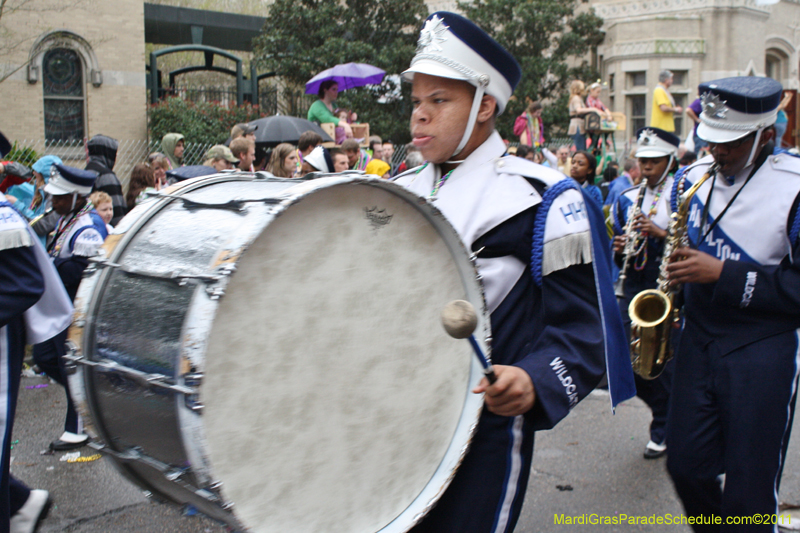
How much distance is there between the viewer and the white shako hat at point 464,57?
6.66 ft

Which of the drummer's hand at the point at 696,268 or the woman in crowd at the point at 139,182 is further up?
the woman in crowd at the point at 139,182

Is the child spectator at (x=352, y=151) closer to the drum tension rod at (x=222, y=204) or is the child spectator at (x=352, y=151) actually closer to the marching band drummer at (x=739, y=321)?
the marching band drummer at (x=739, y=321)

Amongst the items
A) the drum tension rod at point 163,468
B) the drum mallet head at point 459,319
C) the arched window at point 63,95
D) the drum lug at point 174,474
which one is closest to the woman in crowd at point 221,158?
the drum tension rod at point 163,468

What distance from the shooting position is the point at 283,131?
872 cm

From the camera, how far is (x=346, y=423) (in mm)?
1783

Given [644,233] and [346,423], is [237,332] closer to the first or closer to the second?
[346,423]

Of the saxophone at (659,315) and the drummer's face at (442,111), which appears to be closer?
the drummer's face at (442,111)

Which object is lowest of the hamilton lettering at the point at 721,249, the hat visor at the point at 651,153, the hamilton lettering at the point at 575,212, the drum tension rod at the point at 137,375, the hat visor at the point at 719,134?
the drum tension rod at the point at 137,375

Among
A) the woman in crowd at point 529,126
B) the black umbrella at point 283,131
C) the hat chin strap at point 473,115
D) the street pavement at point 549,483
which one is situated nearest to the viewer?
the hat chin strap at point 473,115

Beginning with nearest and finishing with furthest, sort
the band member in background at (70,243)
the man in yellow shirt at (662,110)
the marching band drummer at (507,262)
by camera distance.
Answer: the marching band drummer at (507,262)
the band member in background at (70,243)
the man in yellow shirt at (662,110)

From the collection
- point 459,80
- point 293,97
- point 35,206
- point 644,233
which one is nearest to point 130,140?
point 293,97

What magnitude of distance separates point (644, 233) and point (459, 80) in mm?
3111

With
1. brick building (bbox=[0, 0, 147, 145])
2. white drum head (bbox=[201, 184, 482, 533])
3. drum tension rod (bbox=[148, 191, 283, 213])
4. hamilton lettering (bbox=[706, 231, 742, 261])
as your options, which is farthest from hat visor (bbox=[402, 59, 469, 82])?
brick building (bbox=[0, 0, 147, 145])

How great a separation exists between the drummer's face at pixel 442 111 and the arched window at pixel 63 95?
15390mm
